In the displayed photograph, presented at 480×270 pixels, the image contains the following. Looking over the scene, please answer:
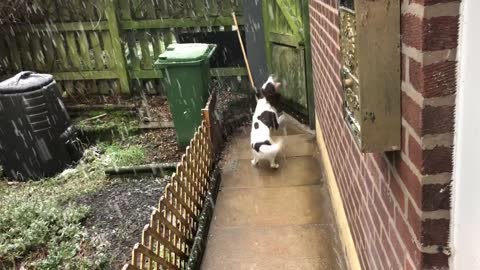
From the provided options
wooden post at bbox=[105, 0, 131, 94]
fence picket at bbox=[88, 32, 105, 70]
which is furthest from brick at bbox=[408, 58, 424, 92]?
fence picket at bbox=[88, 32, 105, 70]

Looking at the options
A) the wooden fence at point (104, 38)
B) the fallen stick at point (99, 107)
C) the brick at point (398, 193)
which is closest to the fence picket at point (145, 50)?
the wooden fence at point (104, 38)

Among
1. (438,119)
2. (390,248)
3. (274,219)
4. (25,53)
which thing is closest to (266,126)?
(274,219)

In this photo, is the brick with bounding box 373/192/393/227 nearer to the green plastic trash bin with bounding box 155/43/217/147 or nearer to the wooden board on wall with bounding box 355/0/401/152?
the wooden board on wall with bounding box 355/0/401/152

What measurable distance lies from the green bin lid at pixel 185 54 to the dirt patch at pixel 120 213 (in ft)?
5.03

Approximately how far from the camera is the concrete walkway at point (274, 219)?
136 inches

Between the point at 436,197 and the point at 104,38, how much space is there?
24.6ft

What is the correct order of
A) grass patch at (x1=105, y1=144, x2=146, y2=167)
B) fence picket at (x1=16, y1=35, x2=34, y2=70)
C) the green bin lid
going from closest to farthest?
the green bin lid → grass patch at (x1=105, y1=144, x2=146, y2=167) → fence picket at (x1=16, y1=35, x2=34, y2=70)

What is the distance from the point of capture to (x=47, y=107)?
6.50 m

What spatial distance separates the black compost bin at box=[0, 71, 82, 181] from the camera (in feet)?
20.7

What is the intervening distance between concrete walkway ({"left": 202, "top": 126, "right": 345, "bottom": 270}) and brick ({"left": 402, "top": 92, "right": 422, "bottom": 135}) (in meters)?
2.18

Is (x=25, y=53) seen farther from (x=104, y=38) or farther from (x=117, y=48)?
(x=117, y=48)

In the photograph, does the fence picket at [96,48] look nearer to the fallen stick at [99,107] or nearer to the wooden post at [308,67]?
the fallen stick at [99,107]

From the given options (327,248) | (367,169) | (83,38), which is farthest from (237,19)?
(367,169)

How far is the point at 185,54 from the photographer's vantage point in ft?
19.1
